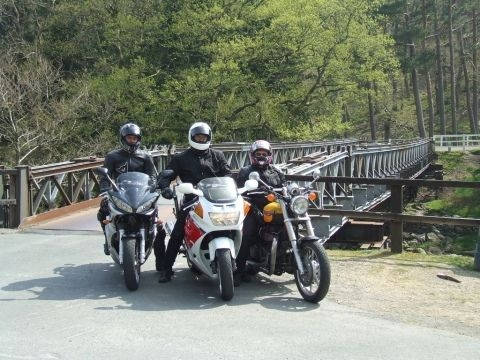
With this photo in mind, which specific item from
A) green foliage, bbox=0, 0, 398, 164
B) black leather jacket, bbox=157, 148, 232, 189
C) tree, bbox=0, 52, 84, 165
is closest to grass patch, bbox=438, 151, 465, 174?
green foliage, bbox=0, 0, 398, 164

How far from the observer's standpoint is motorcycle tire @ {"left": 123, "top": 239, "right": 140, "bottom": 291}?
237 inches

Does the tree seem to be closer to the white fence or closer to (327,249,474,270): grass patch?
(327,249,474,270): grass patch

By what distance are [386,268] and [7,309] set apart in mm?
4529

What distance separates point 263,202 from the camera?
261 inches

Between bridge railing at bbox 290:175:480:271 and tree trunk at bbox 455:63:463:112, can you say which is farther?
tree trunk at bbox 455:63:463:112

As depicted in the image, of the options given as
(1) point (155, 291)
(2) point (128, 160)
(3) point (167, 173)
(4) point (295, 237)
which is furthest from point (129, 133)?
(4) point (295, 237)

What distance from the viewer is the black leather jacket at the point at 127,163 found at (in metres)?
7.07

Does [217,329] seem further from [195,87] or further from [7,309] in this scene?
[195,87]

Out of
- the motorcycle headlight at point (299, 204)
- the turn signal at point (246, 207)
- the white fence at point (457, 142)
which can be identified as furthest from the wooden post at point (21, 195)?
the white fence at point (457, 142)

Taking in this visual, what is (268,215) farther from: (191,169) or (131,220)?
(131,220)

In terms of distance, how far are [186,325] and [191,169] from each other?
2053 mm

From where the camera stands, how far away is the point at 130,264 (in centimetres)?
608

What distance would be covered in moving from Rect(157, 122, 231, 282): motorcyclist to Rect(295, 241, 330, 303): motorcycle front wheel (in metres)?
1.36

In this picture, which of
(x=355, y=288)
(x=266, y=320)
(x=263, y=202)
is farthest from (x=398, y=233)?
(x=266, y=320)
